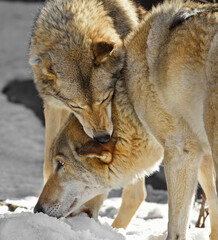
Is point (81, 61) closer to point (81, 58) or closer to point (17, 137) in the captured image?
point (81, 58)

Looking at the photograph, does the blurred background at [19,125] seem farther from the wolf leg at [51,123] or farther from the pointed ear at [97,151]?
the pointed ear at [97,151]

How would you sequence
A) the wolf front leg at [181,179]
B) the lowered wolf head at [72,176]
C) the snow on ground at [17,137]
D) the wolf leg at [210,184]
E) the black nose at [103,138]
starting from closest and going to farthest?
1. the wolf front leg at [181,179]
2. the black nose at [103,138]
3. the lowered wolf head at [72,176]
4. the wolf leg at [210,184]
5. the snow on ground at [17,137]

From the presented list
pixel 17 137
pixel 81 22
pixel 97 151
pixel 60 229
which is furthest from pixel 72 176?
pixel 17 137

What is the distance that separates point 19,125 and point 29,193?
8.14 ft

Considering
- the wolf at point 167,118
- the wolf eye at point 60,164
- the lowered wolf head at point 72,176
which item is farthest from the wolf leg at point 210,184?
the wolf eye at point 60,164

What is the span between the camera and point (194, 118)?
9.27ft

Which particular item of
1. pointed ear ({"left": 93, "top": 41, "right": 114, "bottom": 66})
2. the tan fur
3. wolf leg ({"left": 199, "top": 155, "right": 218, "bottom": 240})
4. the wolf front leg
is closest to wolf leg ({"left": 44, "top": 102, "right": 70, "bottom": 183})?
pointed ear ({"left": 93, "top": 41, "right": 114, "bottom": 66})

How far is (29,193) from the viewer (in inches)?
192

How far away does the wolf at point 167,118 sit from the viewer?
2.64 m

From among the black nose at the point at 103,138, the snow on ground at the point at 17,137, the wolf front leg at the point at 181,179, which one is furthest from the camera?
the snow on ground at the point at 17,137

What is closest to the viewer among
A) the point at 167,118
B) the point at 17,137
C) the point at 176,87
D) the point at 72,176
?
the point at 176,87

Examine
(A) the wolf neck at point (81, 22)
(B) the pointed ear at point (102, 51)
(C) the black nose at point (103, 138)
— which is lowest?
(C) the black nose at point (103, 138)

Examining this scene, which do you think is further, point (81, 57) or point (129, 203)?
point (129, 203)

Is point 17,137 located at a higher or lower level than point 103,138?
lower
